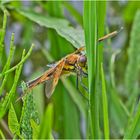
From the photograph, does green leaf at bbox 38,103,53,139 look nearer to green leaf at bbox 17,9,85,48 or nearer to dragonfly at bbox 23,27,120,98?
dragonfly at bbox 23,27,120,98

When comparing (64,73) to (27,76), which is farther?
(27,76)

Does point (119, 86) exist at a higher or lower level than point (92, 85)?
lower

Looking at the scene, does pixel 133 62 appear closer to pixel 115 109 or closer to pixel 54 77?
pixel 115 109

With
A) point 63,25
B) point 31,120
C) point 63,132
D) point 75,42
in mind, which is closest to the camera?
point 31,120

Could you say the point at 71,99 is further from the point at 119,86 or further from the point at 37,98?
the point at 119,86

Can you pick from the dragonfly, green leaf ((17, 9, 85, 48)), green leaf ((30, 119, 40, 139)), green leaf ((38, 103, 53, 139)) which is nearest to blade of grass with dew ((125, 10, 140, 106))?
green leaf ((17, 9, 85, 48))

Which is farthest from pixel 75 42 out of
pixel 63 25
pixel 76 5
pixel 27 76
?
pixel 76 5

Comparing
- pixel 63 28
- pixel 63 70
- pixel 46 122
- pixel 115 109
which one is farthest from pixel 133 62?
pixel 46 122
